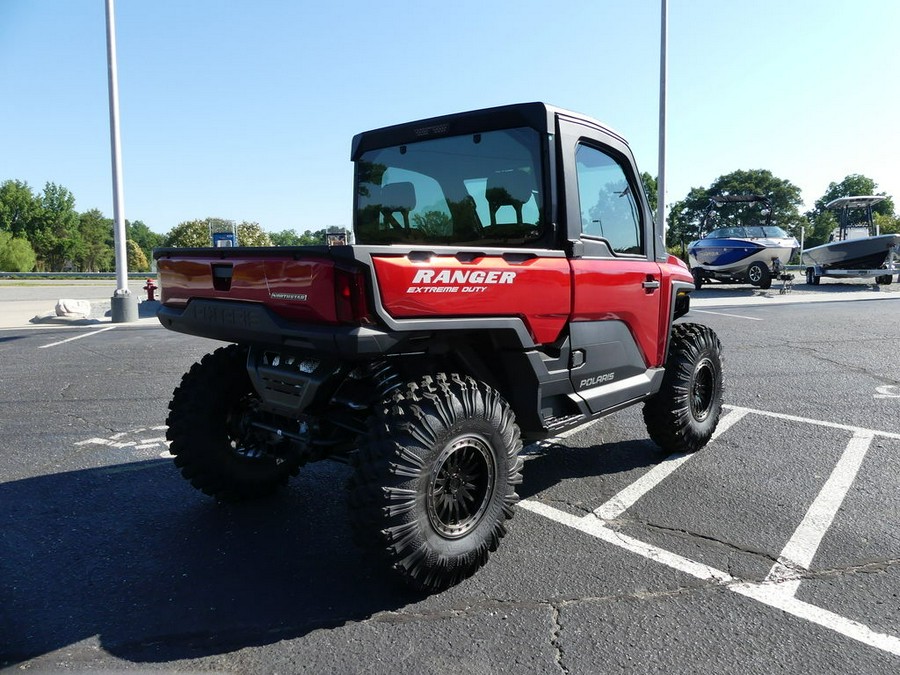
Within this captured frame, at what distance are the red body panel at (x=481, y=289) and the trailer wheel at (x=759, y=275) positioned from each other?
17807mm

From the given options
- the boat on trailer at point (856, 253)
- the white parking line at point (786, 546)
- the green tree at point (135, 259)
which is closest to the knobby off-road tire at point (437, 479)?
the white parking line at point (786, 546)

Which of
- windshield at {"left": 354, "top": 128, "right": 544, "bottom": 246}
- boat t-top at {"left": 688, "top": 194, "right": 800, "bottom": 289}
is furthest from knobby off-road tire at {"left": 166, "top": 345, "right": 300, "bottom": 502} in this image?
boat t-top at {"left": 688, "top": 194, "right": 800, "bottom": 289}

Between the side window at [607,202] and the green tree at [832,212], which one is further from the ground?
the green tree at [832,212]

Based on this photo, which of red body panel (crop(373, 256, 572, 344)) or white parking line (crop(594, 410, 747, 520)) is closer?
red body panel (crop(373, 256, 572, 344))

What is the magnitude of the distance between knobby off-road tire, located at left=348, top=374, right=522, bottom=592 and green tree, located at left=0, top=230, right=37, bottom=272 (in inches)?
2814

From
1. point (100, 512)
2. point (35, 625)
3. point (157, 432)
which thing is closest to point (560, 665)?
point (35, 625)

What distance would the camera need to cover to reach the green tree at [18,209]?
239ft

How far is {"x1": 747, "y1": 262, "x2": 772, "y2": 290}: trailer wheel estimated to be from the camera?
1867 centimetres

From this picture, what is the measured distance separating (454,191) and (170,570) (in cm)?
236

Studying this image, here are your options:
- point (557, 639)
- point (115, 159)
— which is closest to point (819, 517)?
point (557, 639)

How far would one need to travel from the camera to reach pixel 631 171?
3.84m

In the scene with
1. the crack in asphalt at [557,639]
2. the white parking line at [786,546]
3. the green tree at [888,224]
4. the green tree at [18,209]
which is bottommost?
the crack in asphalt at [557,639]

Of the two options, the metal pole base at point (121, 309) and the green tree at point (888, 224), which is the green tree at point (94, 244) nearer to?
the metal pole base at point (121, 309)

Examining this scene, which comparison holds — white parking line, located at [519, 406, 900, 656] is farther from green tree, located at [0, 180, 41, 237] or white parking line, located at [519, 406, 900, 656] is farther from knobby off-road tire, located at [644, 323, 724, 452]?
green tree, located at [0, 180, 41, 237]
